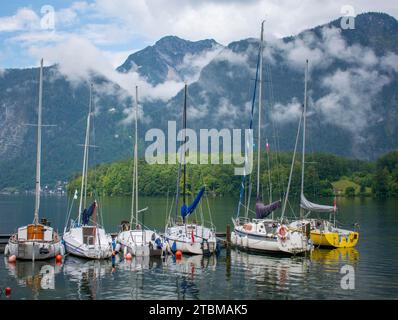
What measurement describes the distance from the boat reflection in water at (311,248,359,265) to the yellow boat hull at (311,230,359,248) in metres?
0.66

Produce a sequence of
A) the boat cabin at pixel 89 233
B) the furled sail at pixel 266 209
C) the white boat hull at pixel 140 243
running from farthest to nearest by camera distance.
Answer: the furled sail at pixel 266 209, the boat cabin at pixel 89 233, the white boat hull at pixel 140 243

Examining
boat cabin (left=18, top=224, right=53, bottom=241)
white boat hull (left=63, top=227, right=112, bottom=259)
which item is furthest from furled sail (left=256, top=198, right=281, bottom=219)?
boat cabin (left=18, top=224, right=53, bottom=241)

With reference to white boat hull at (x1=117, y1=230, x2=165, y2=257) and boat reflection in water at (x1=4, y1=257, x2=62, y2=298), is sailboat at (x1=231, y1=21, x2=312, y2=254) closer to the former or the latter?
white boat hull at (x1=117, y1=230, x2=165, y2=257)

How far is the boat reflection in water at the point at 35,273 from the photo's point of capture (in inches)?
1549

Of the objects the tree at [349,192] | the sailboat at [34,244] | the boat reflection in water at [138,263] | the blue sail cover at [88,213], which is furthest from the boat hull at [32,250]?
the tree at [349,192]

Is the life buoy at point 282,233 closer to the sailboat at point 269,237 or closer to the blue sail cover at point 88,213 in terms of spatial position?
the sailboat at point 269,237

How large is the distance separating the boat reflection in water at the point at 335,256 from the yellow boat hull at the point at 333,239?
2.17ft

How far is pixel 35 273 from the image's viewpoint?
43.7 metres

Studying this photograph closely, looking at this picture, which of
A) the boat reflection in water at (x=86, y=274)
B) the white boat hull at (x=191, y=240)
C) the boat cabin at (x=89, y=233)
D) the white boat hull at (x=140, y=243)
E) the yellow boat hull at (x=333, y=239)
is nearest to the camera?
the boat reflection in water at (x=86, y=274)

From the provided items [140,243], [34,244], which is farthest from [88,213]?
[34,244]

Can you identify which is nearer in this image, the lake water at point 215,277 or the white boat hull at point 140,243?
the lake water at point 215,277
